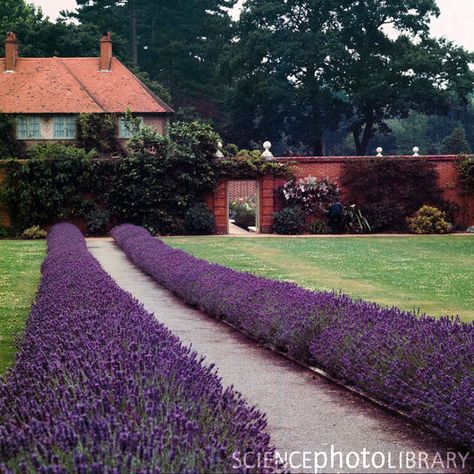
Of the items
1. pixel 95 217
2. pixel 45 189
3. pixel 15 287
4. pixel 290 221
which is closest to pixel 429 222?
pixel 290 221

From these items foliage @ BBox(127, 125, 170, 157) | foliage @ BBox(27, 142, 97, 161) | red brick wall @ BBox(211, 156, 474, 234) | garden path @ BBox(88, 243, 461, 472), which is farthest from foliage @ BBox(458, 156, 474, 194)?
garden path @ BBox(88, 243, 461, 472)

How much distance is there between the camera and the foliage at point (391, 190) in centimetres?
3400

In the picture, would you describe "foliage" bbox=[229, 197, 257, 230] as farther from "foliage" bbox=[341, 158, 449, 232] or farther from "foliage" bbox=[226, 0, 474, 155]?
"foliage" bbox=[226, 0, 474, 155]

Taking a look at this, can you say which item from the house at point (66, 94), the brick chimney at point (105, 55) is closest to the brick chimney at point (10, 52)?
the house at point (66, 94)

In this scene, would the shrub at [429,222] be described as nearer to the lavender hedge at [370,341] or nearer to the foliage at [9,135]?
the foliage at [9,135]

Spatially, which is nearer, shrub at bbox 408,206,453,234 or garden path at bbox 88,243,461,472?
garden path at bbox 88,243,461,472

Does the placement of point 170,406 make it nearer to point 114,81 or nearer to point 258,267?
point 258,267

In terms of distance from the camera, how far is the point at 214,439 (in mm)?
3852

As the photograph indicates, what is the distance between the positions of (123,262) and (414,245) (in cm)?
1022

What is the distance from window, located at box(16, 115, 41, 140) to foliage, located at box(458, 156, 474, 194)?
19386 millimetres

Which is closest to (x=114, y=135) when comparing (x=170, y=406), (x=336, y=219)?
(x=336, y=219)

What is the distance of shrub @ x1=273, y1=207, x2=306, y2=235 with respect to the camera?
1324 inches

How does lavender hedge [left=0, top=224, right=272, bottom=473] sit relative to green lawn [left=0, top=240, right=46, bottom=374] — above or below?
above

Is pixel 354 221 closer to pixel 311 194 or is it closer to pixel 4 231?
pixel 311 194
